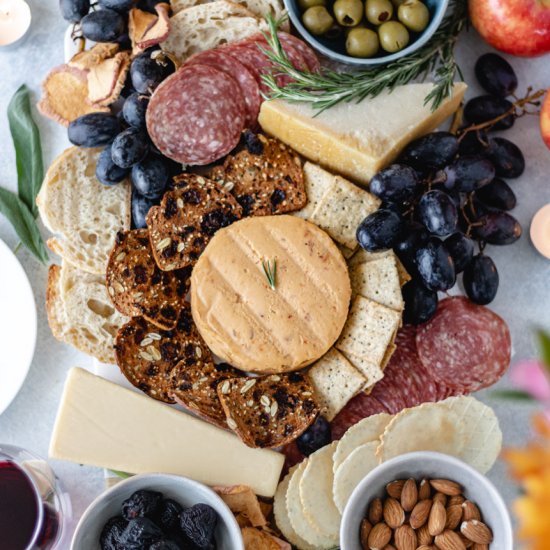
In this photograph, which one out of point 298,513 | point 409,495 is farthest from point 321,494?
point 409,495

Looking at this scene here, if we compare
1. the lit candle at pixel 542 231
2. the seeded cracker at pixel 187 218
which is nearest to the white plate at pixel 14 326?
the seeded cracker at pixel 187 218

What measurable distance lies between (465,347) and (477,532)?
1.17 ft

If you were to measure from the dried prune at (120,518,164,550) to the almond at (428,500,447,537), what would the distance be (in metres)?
0.48

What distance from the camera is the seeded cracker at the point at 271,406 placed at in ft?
4.30

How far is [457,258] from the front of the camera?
1.32 meters

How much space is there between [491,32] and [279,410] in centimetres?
88

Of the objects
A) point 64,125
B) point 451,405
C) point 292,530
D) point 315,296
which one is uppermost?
point 64,125

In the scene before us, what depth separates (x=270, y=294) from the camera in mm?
1325


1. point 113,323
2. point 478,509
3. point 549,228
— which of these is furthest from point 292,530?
point 549,228

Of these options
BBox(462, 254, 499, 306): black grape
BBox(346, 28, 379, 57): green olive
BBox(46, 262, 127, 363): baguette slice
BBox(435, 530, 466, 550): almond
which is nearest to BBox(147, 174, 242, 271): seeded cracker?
BBox(46, 262, 127, 363): baguette slice

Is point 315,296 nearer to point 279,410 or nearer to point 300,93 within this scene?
point 279,410

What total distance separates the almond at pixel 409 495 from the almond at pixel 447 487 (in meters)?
0.04

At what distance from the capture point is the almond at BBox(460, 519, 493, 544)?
1151 millimetres

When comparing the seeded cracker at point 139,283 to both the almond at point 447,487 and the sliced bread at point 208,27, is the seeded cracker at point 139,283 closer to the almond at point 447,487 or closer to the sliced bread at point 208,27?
the sliced bread at point 208,27
